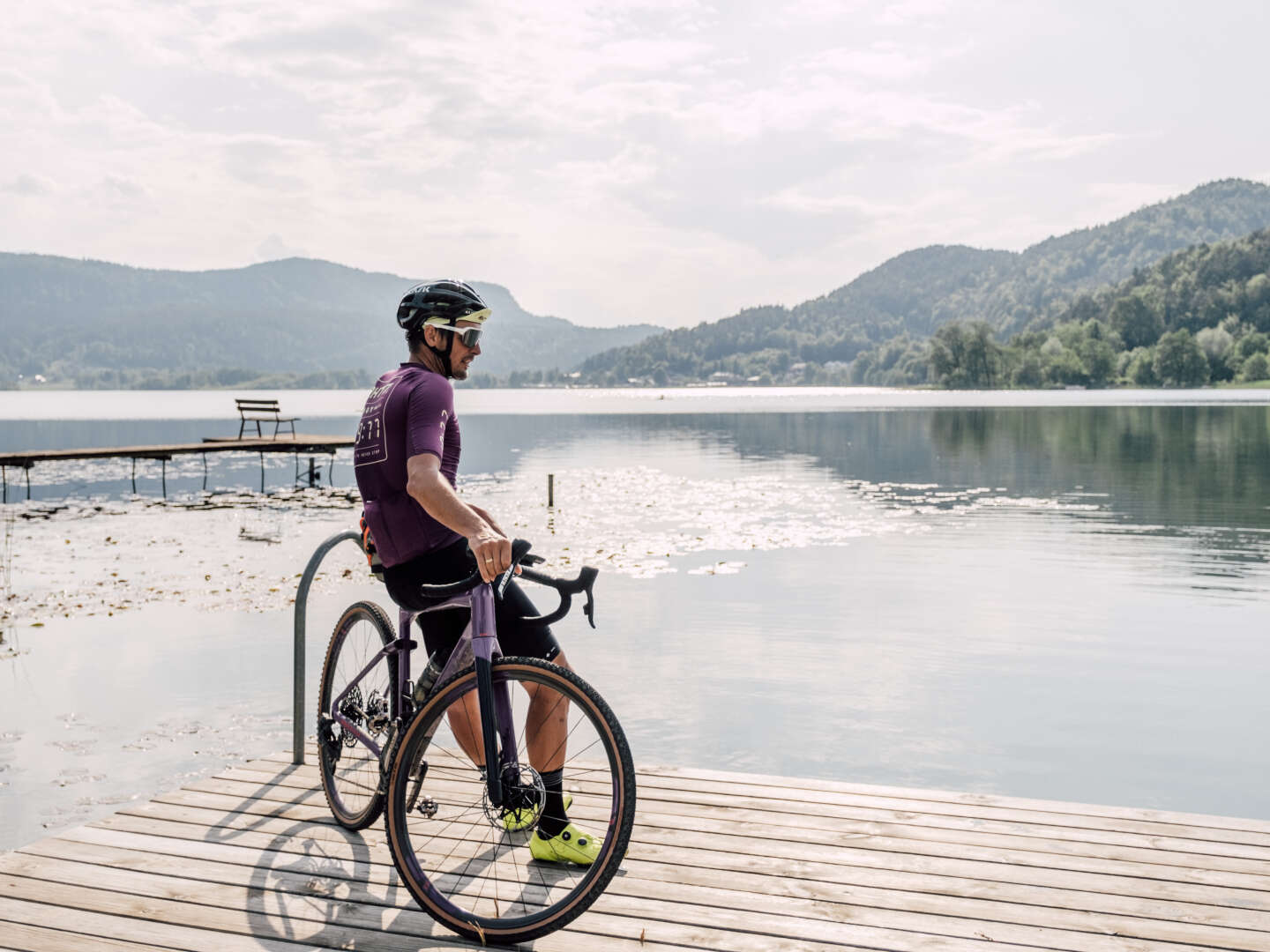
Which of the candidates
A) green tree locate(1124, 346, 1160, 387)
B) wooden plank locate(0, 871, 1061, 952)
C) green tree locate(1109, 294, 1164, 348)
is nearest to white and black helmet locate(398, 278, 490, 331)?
wooden plank locate(0, 871, 1061, 952)

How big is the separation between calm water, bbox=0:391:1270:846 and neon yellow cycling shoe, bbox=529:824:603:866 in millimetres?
5164

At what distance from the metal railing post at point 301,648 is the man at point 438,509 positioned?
1.46 m

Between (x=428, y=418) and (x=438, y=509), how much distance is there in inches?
14.3

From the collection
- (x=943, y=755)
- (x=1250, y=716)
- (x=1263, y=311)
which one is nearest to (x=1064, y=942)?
(x=943, y=755)

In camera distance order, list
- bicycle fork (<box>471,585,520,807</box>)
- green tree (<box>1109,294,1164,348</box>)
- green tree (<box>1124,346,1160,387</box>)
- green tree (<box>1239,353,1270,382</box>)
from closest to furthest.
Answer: bicycle fork (<box>471,585,520,807</box>), green tree (<box>1239,353,1270,382</box>), green tree (<box>1124,346,1160,387</box>), green tree (<box>1109,294,1164,348</box>)

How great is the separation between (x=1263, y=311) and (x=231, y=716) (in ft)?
621

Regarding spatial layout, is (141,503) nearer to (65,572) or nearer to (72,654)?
(65,572)

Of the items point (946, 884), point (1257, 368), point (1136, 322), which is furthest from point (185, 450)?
point (1136, 322)

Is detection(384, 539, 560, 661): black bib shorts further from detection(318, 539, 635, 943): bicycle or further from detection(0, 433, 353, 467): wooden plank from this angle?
detection(0, 433, 353, 467): wooden plank

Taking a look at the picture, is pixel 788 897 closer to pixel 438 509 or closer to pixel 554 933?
pixel 554 933

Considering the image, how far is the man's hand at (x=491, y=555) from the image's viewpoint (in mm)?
3744

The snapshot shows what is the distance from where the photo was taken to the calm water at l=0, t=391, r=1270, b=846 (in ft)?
32.1

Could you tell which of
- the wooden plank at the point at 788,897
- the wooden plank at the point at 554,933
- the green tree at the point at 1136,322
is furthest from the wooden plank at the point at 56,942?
the green tree at the point at 1136,322

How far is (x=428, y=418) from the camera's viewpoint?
403 cm
